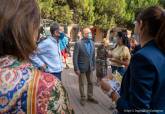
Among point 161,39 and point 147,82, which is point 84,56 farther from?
point 147,82

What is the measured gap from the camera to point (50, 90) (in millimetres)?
1813

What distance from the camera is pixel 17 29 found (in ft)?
6.02

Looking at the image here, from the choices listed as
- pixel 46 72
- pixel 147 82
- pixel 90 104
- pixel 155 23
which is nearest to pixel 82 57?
pixel 90 104

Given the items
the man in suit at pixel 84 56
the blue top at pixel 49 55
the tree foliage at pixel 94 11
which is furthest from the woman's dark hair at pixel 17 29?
the tree foliage at pixel 94 11

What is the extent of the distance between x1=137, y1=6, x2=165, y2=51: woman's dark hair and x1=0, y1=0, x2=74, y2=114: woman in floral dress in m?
1.10

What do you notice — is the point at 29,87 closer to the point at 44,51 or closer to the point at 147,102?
the point at 147,102

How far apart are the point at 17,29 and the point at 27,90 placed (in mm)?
285

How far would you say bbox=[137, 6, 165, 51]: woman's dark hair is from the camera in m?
2.78

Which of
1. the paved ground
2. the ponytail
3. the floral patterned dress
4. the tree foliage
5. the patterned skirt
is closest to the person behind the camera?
the floral patterned dress

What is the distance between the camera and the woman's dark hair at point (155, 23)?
9.12 feet

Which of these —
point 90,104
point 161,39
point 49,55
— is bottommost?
point 90,104

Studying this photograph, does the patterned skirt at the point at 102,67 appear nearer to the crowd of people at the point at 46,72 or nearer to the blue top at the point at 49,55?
the blue top at the point at 49,55

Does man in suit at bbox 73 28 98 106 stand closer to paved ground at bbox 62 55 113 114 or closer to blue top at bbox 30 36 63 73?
paved ground at bbox 62 55 113 114

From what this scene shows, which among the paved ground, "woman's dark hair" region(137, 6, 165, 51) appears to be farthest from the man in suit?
"woman's dark hair" region(137, 6, 165, 51)
